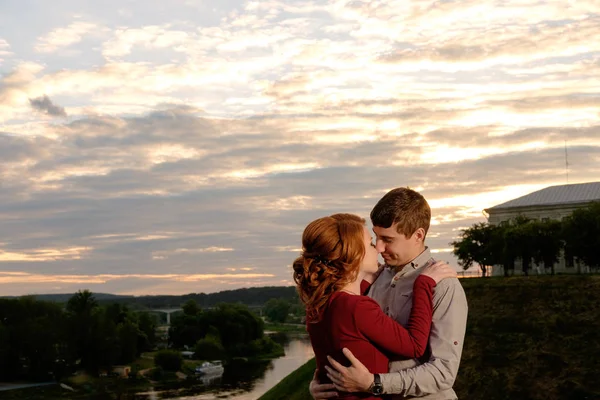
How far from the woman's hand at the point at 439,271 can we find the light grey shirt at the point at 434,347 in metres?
0.03

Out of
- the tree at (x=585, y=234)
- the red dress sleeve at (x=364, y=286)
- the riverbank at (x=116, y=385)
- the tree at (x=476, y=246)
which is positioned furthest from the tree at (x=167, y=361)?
the red dress sleeve at (x=364, y=286)

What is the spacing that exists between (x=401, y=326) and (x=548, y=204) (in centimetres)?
6600

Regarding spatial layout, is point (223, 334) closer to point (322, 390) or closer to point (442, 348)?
point (322, 390)

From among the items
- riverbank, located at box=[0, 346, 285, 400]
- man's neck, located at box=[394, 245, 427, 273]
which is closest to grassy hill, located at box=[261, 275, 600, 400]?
man's neck, located at box=[394, 245, 427, 273]

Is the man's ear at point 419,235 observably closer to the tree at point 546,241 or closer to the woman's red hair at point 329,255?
the woman's red hair at point 329,255

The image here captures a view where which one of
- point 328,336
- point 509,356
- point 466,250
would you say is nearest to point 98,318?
point 466,250

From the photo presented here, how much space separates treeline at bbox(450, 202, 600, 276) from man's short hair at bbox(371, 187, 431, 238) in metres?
44.2

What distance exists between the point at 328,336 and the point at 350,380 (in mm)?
233

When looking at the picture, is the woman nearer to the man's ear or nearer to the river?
the man's ear

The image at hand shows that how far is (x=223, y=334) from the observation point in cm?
8362

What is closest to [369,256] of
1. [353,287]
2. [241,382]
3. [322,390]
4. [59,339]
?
[353,287]

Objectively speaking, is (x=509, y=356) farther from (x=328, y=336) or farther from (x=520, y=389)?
(x=328, y=336)

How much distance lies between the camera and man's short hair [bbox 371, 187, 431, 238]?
159 inches

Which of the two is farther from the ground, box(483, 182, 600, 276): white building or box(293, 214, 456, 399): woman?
box(483, 182, 600, 276): white building
